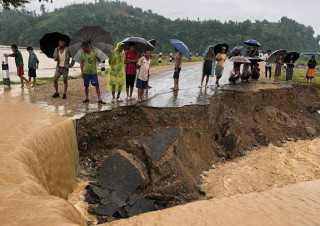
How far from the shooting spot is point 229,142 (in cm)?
970

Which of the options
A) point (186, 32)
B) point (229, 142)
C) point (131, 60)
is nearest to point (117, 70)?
point (131, 60)

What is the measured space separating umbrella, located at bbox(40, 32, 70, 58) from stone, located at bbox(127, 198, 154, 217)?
217 inches

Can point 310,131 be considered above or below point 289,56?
below

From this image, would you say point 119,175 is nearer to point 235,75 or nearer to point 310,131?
point 235,75

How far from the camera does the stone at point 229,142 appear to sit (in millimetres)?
9609

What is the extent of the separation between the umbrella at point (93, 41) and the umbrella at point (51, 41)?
592 millimetres

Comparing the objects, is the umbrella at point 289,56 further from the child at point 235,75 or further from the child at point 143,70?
the child at point 143,70

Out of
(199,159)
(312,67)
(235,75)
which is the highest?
(312,67)

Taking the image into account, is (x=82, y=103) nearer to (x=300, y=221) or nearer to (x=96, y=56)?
(x=96, y=56)

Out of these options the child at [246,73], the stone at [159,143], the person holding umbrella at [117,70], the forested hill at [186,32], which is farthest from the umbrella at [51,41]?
the forested hill at [186,32]

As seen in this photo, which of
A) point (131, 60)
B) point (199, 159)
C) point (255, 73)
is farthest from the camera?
point (255, 73)

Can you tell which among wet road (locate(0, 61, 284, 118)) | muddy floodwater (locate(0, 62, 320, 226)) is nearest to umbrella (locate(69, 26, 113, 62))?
wet road (locate(0, 61, 284, 118))

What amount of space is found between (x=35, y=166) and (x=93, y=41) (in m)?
4.55

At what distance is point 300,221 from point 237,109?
6.44m
